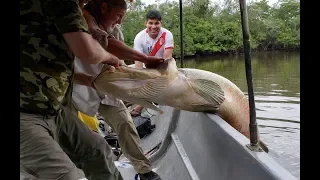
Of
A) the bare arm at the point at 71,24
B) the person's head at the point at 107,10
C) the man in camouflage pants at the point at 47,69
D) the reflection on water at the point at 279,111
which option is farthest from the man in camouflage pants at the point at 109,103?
the reflection on water at the point at 279,111

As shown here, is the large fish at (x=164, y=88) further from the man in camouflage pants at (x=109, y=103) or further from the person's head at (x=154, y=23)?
the person's head at (x=154, y=23)

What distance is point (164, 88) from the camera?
296 centimetres

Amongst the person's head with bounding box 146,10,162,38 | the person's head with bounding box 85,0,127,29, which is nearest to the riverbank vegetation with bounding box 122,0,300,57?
the person's head with bounding box 146,10,162,38

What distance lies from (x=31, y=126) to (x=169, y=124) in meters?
2.69

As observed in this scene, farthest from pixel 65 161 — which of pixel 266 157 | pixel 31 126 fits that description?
pixel 266 157

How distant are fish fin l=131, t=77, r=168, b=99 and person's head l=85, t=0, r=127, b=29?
1.64ft

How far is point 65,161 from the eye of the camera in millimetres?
1989

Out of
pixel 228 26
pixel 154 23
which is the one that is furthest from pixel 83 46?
pixel 228 26

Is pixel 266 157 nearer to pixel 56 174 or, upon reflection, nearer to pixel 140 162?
pixel 56 174

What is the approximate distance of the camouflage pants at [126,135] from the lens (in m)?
3.28

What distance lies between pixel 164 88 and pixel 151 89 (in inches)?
3.8

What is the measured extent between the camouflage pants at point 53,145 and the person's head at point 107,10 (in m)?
0.75

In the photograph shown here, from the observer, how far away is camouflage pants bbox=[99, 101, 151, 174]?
328 centimetres

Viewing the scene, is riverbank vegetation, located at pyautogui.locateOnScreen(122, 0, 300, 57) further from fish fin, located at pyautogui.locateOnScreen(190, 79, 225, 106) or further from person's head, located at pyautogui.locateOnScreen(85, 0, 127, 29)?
person's head, located at pyautogui.locateOnScreen(85, 0, 127, 29)
